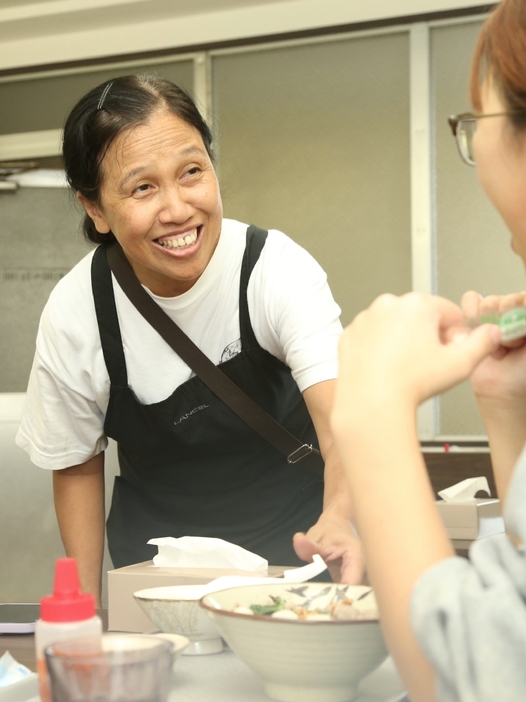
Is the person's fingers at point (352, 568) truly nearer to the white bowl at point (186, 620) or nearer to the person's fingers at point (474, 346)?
the white bowl at point (186, 620)

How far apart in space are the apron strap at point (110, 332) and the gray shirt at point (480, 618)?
1.22 meters

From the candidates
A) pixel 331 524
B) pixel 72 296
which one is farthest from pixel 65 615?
pixel 72 296

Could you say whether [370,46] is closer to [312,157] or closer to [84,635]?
[312,157]

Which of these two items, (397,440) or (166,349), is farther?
(166,349)

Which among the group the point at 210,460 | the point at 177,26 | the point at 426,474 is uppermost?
the point at 177,26

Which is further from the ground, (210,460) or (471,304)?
(471,304)

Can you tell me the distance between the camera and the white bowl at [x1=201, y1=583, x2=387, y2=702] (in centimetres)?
72

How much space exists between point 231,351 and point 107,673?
4.01 feet

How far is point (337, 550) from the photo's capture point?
1.16 meters

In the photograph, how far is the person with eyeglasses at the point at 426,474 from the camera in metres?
0.56

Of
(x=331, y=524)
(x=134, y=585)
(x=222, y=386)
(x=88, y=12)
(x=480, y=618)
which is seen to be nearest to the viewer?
(x=480, y=618)

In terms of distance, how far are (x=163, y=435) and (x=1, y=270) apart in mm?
3444

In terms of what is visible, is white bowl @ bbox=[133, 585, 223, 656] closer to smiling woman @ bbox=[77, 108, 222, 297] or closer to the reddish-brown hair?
the reddish-brown hair

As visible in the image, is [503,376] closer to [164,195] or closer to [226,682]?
[226,682]
